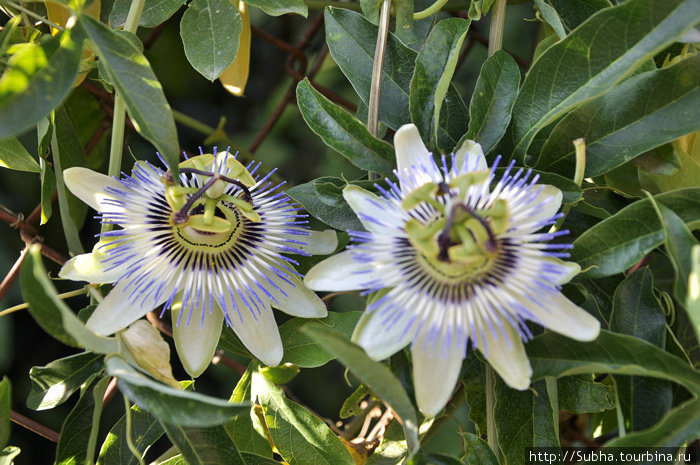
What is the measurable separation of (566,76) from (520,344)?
1.26ft

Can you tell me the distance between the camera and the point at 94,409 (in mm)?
1129

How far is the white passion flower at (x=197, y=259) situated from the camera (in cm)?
104

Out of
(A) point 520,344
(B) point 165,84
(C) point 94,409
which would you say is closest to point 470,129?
(A) point 520,344

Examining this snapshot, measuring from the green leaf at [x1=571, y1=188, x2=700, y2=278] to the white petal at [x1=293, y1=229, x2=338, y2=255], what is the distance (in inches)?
13.8

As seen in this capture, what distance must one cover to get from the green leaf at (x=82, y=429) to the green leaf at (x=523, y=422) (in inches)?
23.9

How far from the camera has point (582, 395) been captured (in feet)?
3.50

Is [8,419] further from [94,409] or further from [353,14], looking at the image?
[353,14]

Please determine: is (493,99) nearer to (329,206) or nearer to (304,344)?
(329,206)

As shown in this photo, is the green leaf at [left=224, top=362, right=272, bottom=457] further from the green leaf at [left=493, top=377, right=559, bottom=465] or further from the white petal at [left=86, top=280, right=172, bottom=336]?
the green leaf at [left=493, top=377, right=559, bottom=465]

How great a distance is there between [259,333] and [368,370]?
11.2 inches

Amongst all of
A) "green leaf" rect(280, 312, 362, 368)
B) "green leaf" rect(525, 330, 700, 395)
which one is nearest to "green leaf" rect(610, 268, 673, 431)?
"green leaf" rect(525, 330, 700, 395)

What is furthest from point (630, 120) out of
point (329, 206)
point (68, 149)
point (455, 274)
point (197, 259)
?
point (68, 149)

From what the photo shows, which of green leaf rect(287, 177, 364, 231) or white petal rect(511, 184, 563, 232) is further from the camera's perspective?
green leaf rect(287, 177, 364, 231)

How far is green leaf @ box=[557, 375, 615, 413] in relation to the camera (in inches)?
41.2
